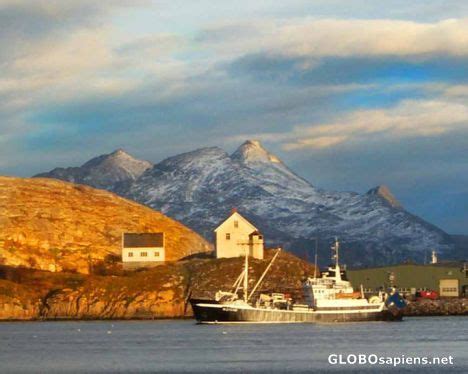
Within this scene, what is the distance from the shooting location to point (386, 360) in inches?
4178

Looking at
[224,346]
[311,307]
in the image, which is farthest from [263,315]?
[224,346]

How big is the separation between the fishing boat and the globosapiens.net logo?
62.7 metres

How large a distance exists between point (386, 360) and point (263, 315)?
71668 mm

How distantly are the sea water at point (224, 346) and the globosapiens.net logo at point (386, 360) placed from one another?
580 mm

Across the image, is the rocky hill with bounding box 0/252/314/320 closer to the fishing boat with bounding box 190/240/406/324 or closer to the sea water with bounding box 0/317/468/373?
the fishing boat with bounding box 190/240/406/324

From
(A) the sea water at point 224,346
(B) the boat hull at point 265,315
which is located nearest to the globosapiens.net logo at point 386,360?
(A) the sea water at point 224,346

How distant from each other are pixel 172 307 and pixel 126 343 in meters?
61.4

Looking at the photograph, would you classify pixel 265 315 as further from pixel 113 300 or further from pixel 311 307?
pixel 113 300

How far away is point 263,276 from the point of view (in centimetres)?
19150

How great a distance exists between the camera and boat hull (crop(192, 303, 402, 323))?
175000 millimetres

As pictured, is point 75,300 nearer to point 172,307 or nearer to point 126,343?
point 172,307

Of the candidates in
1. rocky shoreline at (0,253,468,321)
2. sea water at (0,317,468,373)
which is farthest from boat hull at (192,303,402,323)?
rocky shoreline at (0,253,468,321)

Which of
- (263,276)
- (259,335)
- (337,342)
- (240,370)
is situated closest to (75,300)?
(263,276)

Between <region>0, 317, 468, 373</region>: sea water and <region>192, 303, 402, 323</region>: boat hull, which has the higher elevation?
<region>192, 303, 402, 323</region>: boat hull
